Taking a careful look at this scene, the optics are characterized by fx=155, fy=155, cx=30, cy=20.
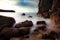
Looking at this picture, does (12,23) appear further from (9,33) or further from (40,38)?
(40,38)

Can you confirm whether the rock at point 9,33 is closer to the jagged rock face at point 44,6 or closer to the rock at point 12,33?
the rock at point 12,33

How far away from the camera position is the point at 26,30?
6.20 ft

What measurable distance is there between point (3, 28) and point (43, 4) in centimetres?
162

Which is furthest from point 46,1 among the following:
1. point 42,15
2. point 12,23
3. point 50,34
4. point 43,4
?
point 50,34

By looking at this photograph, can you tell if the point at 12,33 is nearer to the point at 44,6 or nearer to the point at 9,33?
the point at 9,33

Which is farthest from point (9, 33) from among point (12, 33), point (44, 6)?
point (44, 6)

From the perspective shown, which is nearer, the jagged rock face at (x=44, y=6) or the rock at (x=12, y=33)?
the rock at (x=12, y=33)

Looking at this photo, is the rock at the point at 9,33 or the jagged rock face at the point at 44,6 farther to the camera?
the jagged rock face at the point at 44,6

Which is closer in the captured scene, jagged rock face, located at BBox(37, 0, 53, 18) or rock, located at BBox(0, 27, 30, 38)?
rock, located at BBox(0, 27, 30, 38)

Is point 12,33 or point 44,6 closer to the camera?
point 12,33

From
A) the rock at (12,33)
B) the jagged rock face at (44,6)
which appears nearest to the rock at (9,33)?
the rock at (12,33)

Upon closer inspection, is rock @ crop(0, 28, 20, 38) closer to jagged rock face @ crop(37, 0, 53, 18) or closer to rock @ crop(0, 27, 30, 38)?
rock @ crop(0, 27, 30, 38)

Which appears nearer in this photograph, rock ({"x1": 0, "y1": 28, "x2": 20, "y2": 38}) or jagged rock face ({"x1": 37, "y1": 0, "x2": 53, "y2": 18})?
rock ({"x1": 0, "y1": 28, "x2": 20, "y2": 38})

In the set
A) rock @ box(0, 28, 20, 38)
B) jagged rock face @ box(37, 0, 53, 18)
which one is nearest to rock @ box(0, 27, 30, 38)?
rock @ box(0, 28, 20, 38)
